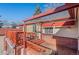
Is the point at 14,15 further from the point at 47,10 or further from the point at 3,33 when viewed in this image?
the point at 47,10

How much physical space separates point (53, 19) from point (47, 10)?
136 millimetres

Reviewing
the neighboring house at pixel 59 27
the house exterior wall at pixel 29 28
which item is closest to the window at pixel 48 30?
the neighboring house at pixel 59 27

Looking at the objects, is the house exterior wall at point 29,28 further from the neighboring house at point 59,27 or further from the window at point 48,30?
the window at point 48,30

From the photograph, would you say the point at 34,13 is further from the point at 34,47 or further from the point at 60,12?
the point at 34,47

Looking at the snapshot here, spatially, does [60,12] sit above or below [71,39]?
above

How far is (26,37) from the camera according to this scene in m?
1.69

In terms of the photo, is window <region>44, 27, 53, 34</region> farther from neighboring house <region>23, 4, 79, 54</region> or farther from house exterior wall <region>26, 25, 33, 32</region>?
house exterior wall <region>26, 25, 33, 32</region>

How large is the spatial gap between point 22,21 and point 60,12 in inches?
18.9

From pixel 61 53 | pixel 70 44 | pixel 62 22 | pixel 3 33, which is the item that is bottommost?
pixel 61 53

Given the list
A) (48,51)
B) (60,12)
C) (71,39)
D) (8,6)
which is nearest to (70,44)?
(71,39)

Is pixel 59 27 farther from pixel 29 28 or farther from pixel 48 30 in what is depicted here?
pixel 29 28

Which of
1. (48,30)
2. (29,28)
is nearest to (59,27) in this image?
(48,30)

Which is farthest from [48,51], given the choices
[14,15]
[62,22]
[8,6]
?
[8,6]

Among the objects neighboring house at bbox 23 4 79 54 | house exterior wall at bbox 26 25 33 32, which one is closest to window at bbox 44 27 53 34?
neighboring house at bbox 23 4 79 54
